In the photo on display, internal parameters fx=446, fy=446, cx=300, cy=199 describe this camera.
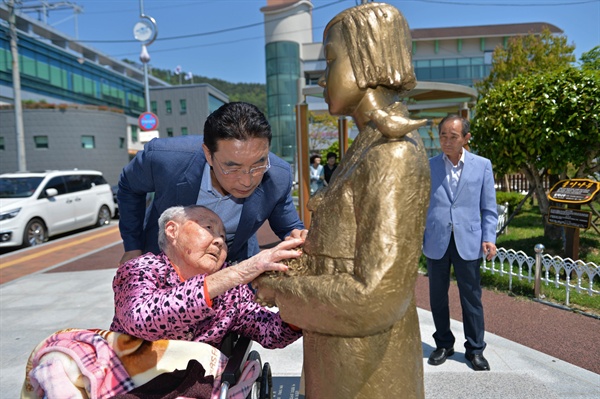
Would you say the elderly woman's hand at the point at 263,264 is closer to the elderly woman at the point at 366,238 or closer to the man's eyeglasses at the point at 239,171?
the elderly woman at the point at 366,238

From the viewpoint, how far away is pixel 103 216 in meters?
12.4

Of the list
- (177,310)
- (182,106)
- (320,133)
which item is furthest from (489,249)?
(182,106)

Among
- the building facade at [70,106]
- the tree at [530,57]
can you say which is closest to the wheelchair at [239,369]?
the tree at [530,57]

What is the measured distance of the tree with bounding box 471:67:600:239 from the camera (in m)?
5.39

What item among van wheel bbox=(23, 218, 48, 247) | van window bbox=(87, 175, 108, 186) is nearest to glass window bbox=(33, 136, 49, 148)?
van window bbox=(87, 175, 108, 186)

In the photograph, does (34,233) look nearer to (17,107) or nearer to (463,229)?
(17,107)

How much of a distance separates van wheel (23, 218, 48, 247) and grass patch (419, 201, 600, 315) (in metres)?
7.83

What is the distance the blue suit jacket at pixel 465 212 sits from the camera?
3244mm

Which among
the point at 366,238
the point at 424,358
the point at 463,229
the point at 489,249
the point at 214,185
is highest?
the point at 214,185

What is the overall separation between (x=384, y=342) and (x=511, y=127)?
5.57 meters

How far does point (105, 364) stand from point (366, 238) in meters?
1.20

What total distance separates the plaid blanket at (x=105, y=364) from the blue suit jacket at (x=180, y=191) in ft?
1.92

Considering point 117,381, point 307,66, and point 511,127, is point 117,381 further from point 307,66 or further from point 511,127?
point 307,66

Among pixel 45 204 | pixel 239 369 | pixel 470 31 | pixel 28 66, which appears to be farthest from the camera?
pixel 470 31
